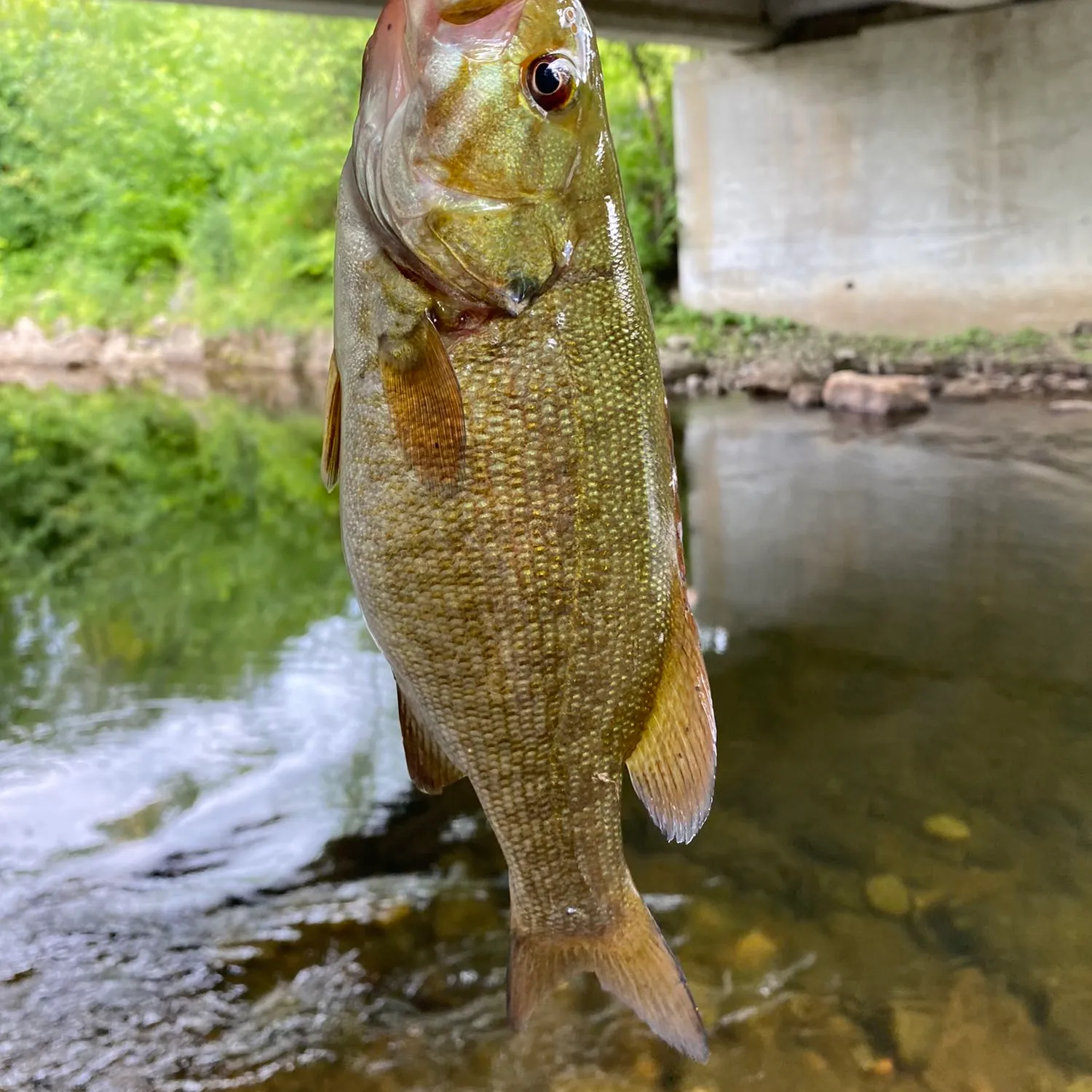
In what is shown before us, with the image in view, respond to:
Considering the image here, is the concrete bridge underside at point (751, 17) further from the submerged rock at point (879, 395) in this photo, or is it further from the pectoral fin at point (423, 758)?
the pectoral fin at point (423, 758)

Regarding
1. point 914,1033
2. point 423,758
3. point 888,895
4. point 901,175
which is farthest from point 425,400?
point 901,175

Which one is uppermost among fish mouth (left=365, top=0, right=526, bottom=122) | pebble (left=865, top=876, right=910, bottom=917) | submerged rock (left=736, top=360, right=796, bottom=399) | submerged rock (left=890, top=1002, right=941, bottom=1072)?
fish mouth (left=365, top=0, right=526, bottom=122)

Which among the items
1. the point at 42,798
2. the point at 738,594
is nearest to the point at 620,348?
the point at 42,798

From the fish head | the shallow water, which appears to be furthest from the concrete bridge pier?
the fish head

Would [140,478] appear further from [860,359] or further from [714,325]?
[860,359]

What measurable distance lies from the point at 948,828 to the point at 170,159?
30.6 meters

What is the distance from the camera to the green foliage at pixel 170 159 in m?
24.5

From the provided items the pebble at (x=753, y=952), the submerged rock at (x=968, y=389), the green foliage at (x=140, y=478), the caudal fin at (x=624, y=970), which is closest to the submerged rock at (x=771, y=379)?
the submerged rock at (x=968, y=389)

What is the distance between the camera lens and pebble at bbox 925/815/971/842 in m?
4.31

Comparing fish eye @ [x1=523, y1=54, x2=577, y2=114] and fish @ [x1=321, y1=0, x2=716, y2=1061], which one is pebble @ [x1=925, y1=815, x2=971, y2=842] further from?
fish eye @ [x1=523, y1=54, x2=577, y2=114]

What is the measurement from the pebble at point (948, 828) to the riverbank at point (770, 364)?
1026 centimetres

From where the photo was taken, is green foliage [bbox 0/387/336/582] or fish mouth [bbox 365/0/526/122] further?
green foliage [bbox 0/387/336/582]

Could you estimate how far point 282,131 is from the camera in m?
25.0

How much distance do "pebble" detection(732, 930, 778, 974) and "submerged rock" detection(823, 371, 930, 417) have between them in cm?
1045
